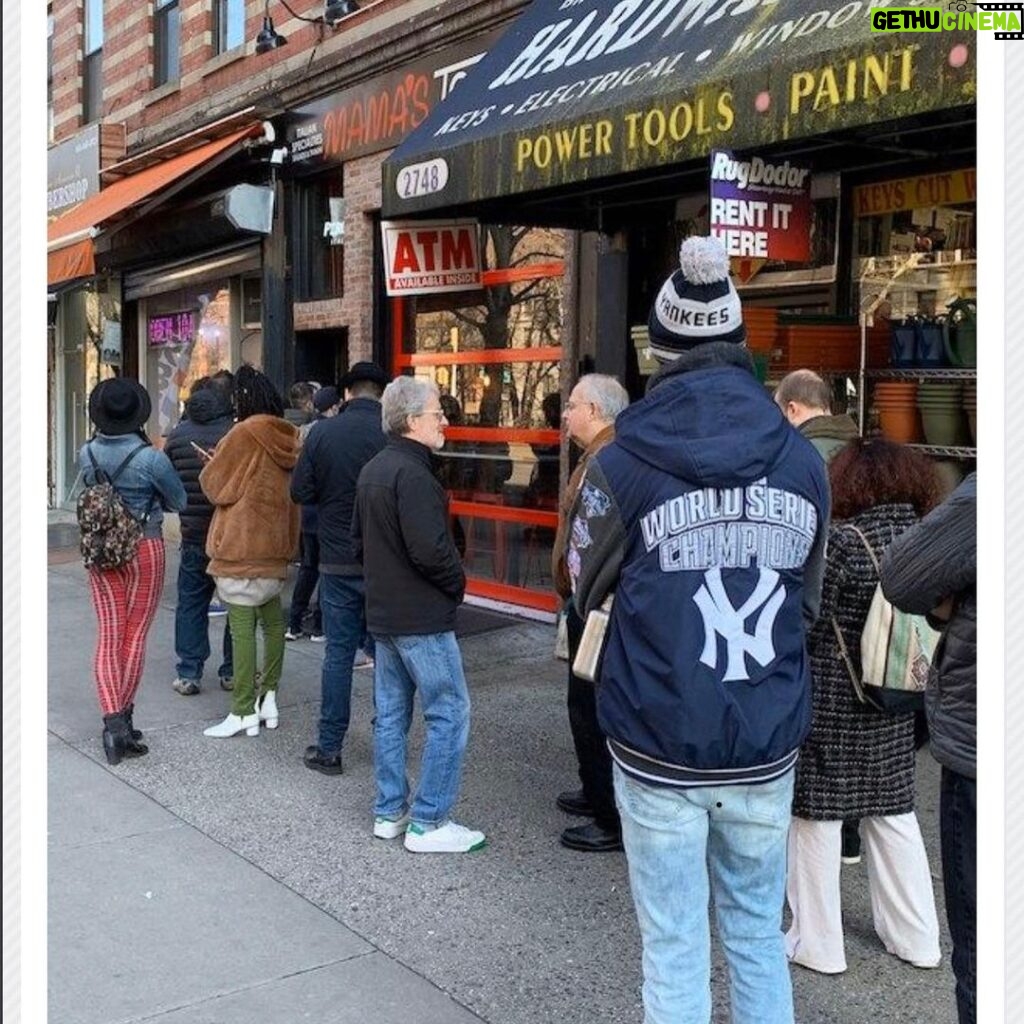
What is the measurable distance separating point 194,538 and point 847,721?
4697 mm

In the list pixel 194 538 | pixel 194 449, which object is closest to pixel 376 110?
pixel 194 449

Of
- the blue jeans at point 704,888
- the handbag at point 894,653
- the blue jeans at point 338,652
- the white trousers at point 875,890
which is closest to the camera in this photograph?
the blue jeans at point 704,888

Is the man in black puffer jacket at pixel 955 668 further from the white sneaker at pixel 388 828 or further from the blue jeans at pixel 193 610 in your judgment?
the blue jeans at pixel 193 610

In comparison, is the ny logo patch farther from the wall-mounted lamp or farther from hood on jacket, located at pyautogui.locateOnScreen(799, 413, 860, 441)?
the wall-mounted lamp

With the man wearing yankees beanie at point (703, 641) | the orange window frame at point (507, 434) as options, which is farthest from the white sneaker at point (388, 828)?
the orange window frame at point (507, 434)

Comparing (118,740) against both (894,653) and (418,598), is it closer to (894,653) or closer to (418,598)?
(418,598)

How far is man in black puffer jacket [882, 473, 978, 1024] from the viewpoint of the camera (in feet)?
8.95

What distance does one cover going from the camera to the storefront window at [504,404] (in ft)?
32.2

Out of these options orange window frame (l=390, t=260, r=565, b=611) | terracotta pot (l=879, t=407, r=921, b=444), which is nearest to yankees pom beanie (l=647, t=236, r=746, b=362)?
terracotta pot (l=879, t=407, r=921, b=444)

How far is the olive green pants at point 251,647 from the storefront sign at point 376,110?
468 centimetres

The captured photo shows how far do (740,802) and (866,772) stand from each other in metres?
1.16

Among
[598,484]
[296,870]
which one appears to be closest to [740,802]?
[598,484]

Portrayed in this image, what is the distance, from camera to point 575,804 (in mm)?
5383

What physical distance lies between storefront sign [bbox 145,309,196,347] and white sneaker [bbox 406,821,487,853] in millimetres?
11134
